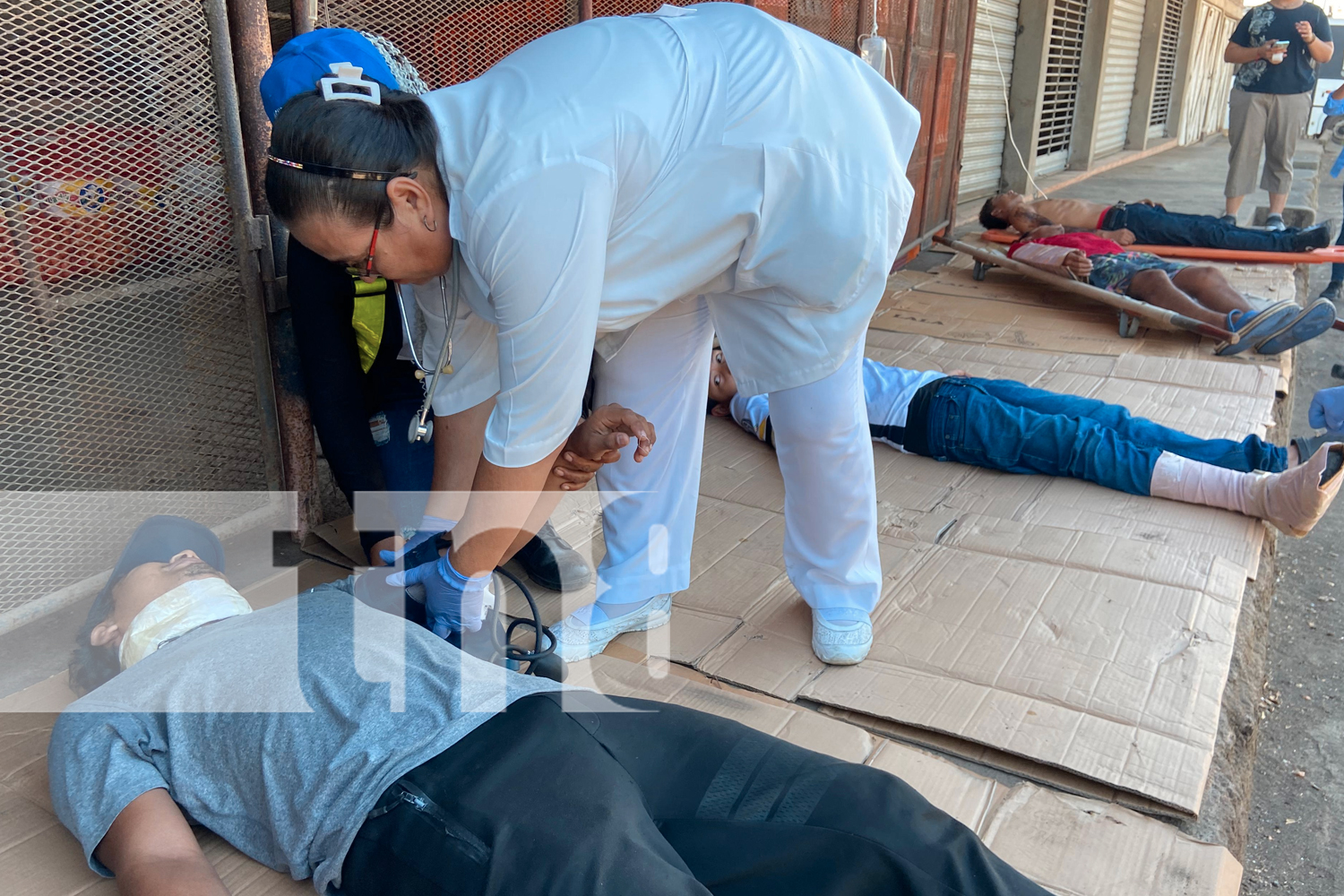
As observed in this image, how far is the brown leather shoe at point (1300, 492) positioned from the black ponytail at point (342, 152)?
206cm

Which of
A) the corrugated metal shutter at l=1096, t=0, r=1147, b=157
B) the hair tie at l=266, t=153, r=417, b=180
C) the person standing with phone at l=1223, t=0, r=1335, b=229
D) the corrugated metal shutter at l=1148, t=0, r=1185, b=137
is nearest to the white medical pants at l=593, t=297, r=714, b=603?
the hair tie at l=266, t=153, r=417, b=180

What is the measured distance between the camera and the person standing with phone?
5.37 metres

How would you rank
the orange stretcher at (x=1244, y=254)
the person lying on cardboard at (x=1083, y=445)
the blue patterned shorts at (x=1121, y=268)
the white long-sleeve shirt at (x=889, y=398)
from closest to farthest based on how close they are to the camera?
the person lying on cardboard at (x=1083, y=445), the white long-sleeve shirt at (x=889, y=398), the blue patterned shorts at (x=1121, y=268), the orange stretcher at (x=1244, y=254)

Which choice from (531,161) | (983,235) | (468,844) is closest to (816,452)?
(531,161)

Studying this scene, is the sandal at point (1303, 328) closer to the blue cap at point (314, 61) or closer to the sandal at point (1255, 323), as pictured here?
the sandal at point (1255, 323)

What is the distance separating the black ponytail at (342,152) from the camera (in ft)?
3.76

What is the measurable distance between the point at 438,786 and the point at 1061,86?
9.54 meters

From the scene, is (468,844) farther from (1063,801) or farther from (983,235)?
(983,235)

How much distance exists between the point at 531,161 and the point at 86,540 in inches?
55.9

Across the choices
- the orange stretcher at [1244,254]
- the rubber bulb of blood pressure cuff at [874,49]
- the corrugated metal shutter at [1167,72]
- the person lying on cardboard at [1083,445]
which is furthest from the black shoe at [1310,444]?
the corrugated metal shutter at [1167,72]

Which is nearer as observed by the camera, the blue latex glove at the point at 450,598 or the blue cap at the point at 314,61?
the blue latex glove at the point at 450,598

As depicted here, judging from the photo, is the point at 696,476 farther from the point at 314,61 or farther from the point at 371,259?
the point at 314,61

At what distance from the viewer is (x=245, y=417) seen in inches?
88.8

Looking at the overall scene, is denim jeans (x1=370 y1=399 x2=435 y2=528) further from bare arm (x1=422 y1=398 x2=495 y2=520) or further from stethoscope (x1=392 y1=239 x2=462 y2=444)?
stethoscope (x1=392 y1=239 x2=462 y2=444)
